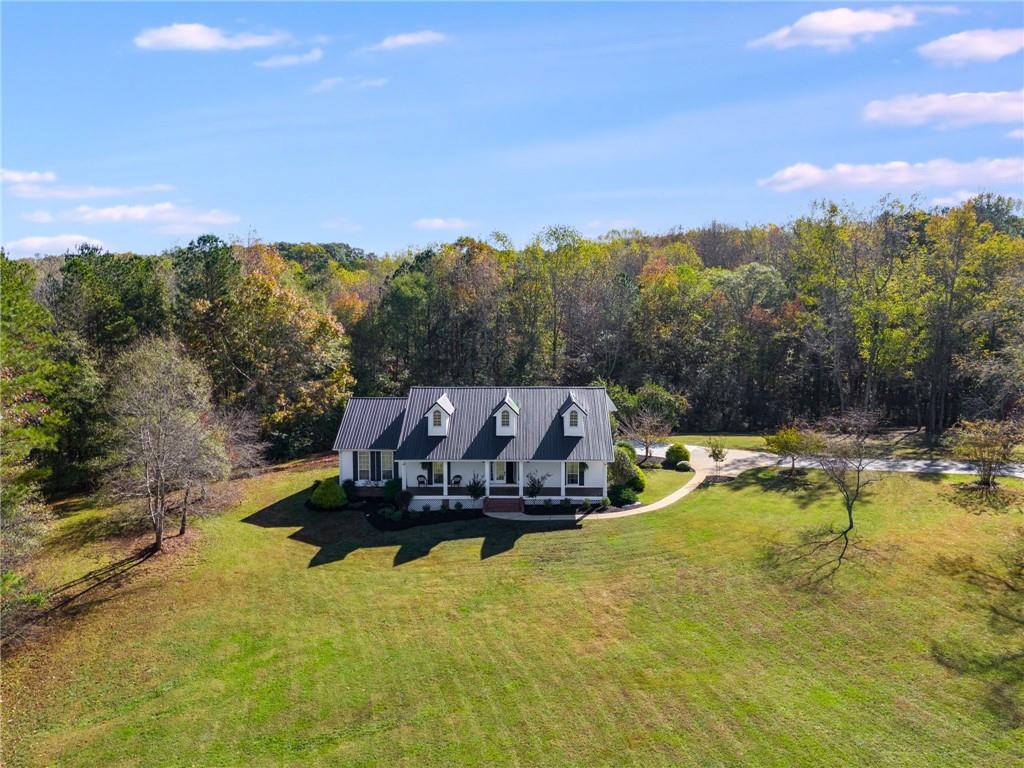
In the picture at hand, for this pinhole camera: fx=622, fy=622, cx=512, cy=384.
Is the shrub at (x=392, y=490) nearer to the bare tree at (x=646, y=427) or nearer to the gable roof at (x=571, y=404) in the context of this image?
the gable roof at (x=571, y=404)

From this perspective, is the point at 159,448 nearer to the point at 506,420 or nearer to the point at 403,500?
the point at 403,500

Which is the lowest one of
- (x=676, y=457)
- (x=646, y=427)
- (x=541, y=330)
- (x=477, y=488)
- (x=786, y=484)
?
(x=786, y=484)

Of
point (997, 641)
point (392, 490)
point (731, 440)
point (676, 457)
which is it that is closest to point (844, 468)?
point (997, 641)

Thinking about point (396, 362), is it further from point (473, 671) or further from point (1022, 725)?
point (1022, 725)

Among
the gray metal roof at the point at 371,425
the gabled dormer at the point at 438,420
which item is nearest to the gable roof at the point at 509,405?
the gabled dormer at the point at 438,420

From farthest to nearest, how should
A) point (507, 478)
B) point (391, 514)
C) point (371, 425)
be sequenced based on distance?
point (371, 425) < point (507, 478) < point (391, 514)

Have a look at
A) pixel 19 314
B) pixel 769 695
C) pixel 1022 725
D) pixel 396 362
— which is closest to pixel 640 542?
pixel 769 695

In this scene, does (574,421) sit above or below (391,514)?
above
